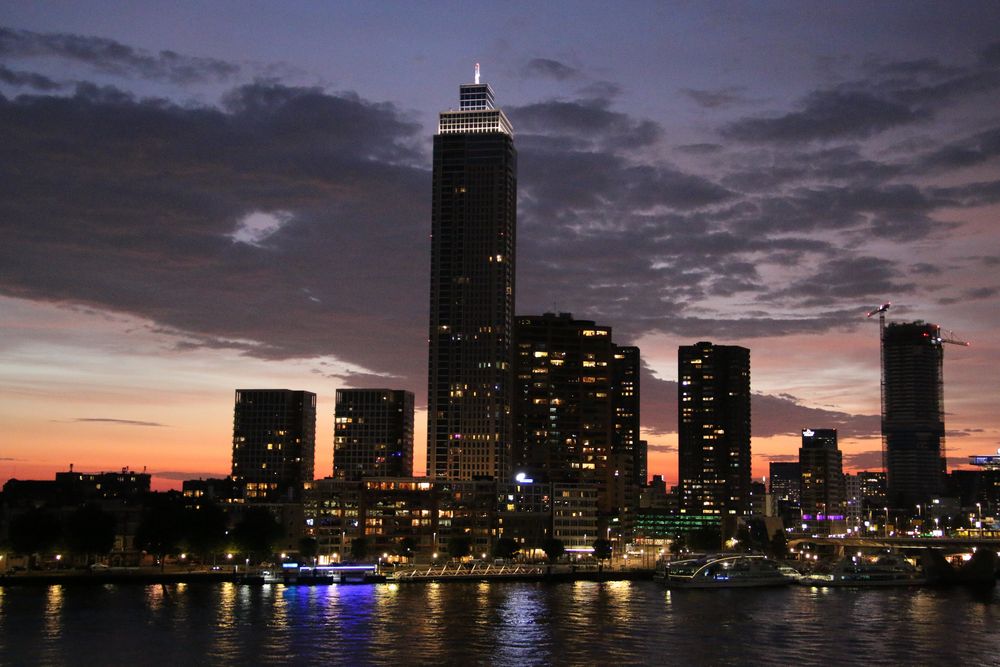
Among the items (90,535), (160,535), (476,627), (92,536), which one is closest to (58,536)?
(90,535)

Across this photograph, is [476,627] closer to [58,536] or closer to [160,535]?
[160,535]

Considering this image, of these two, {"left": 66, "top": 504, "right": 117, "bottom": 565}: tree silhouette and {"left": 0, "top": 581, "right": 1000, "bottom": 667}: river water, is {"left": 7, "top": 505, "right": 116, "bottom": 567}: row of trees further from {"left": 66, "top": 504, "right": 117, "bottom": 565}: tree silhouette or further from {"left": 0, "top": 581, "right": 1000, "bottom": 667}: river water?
{"left": 0, "top": 581, "right": 1000, "bottom": 667}: river water

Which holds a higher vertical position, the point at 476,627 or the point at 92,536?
the point at 92,536

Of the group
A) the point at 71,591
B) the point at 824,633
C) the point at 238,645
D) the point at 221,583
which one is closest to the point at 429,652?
the point at 238,645

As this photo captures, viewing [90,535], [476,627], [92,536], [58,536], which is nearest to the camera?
[476,627]

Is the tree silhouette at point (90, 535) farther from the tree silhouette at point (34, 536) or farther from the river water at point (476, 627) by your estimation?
the river water at point (476, 627)

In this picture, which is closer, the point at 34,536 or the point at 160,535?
the point at 34,536

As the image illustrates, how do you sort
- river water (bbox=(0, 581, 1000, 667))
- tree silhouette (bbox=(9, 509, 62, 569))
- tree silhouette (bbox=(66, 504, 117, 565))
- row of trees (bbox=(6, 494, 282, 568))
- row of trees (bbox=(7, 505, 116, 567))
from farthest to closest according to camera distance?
tree silhouette (bbox=(66, 504, 117, 565)) < row of trees (bbox=(6, 494, 282, 568)) < row of trees (bbox=(7, 505, 116, 567)) < tree silhouette (bbox=(9, 509, 62, 569)) < river water (bbox=(0, 581, 1000, 667))

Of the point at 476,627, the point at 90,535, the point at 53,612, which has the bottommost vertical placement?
the point at 53,612

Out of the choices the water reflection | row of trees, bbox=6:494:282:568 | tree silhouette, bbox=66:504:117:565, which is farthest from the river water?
row of trees, bbox=6:494:282:568

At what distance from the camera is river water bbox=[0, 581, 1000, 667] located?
324ft

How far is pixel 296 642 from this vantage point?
107m

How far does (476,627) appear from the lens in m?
119

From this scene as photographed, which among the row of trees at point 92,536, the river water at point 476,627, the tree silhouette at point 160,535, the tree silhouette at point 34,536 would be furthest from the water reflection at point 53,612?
the tree silhouette at point 160,535
